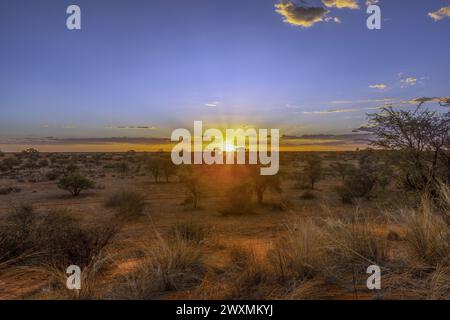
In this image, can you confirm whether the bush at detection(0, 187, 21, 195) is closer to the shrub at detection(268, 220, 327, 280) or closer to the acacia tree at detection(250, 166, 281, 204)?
the acacia tree at detection(250, 166, 281, 204)

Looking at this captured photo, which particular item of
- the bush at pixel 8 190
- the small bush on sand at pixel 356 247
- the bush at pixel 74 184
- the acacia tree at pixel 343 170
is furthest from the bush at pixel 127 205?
the acacia tree at pixel 343 170

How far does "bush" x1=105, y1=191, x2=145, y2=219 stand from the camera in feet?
51.6

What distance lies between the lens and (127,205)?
1677 cm

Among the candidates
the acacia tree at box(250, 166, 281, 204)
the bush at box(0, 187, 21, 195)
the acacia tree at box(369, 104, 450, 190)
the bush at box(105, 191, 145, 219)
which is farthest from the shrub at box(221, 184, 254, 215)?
the bush at box(0, 187, 21, 195)

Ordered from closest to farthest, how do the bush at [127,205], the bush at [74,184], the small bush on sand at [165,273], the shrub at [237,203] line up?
the small bush on sand at [165,273] < the bush at [127,205] < the shrub at [237,203] < the bush at [74,184]

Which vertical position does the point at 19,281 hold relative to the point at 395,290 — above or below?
below

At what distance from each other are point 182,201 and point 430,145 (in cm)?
1440

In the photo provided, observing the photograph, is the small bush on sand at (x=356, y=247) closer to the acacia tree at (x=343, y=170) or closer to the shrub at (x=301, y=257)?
the shrub at (x=301, y=257)

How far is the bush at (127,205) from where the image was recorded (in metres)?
15.7

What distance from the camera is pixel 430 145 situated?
10.4 metres

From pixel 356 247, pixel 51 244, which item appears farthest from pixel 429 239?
pixel 51 244

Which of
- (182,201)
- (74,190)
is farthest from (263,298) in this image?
(74,190)
